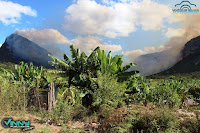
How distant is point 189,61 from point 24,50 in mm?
149064

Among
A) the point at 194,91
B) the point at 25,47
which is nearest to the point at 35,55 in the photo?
the point at 25,47

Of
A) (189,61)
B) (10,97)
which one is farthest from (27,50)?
(10,97)

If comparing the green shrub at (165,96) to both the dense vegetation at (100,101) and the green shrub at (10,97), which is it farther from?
the green shrub at (10,97)

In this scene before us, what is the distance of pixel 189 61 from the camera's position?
84000mm

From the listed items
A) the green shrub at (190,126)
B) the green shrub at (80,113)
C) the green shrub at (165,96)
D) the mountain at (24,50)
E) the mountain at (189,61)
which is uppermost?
the mountain at (24,50)

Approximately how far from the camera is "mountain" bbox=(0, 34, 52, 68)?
147m

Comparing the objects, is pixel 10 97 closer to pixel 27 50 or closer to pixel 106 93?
pixel 106 93

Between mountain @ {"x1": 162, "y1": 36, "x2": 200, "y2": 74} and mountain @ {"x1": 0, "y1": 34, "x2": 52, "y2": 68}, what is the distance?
10760cm

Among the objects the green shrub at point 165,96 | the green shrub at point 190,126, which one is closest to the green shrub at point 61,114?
the green shrub at point 190,126

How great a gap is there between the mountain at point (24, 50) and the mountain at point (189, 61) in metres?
108

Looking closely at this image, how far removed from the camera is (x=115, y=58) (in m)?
9.42

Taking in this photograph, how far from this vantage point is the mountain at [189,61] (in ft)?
240

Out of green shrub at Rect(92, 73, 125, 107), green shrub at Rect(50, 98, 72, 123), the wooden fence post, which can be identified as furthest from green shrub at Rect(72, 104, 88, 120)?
the wooden fence post

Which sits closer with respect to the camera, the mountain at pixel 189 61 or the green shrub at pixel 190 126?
the green shrub at pixel 190 126
